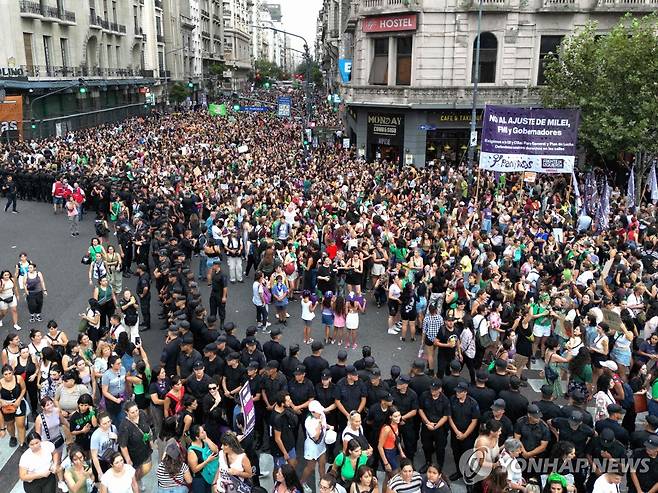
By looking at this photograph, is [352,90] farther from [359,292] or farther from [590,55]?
[359,292]

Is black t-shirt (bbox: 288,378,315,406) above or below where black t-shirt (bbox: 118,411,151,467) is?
above

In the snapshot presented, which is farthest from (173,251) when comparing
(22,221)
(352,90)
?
(352,90)

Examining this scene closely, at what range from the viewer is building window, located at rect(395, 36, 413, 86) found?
30094 mm

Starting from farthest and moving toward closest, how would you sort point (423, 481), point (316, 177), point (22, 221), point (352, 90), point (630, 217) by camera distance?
1. point (352, 90)
2. point (316, 177)
3. point (22, 221)
4. point (630, 217)
5. point (423, 481)

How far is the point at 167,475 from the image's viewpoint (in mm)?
6297

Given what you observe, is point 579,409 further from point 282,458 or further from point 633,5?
point 633,5

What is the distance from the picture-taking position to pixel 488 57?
98.3 ft

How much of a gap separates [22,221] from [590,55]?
2155 centimetres

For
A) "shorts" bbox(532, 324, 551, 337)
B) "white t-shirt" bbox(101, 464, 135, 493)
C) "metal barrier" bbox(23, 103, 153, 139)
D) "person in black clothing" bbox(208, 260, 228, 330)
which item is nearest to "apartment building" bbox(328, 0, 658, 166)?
"person in black clothing" bbox(208, 260, 228, 330)

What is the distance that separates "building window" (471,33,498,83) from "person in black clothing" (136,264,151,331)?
22458 millimetres

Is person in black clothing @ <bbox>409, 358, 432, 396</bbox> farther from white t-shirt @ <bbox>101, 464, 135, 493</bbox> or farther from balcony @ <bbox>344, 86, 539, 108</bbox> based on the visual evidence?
balcony @ <bbox>344, 86, 539, 108</bbox>

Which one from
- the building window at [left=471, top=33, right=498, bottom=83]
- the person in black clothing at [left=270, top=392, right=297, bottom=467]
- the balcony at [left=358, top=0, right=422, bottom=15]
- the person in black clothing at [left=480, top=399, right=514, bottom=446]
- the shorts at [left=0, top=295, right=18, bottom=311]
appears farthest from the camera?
Result: the building window at [left=471, top=33, right=498, bottom=83]

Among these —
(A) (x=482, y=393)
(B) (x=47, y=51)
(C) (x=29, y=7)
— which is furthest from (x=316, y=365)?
(B) (x=47, y=51)

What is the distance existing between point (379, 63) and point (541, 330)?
23.5 metres
